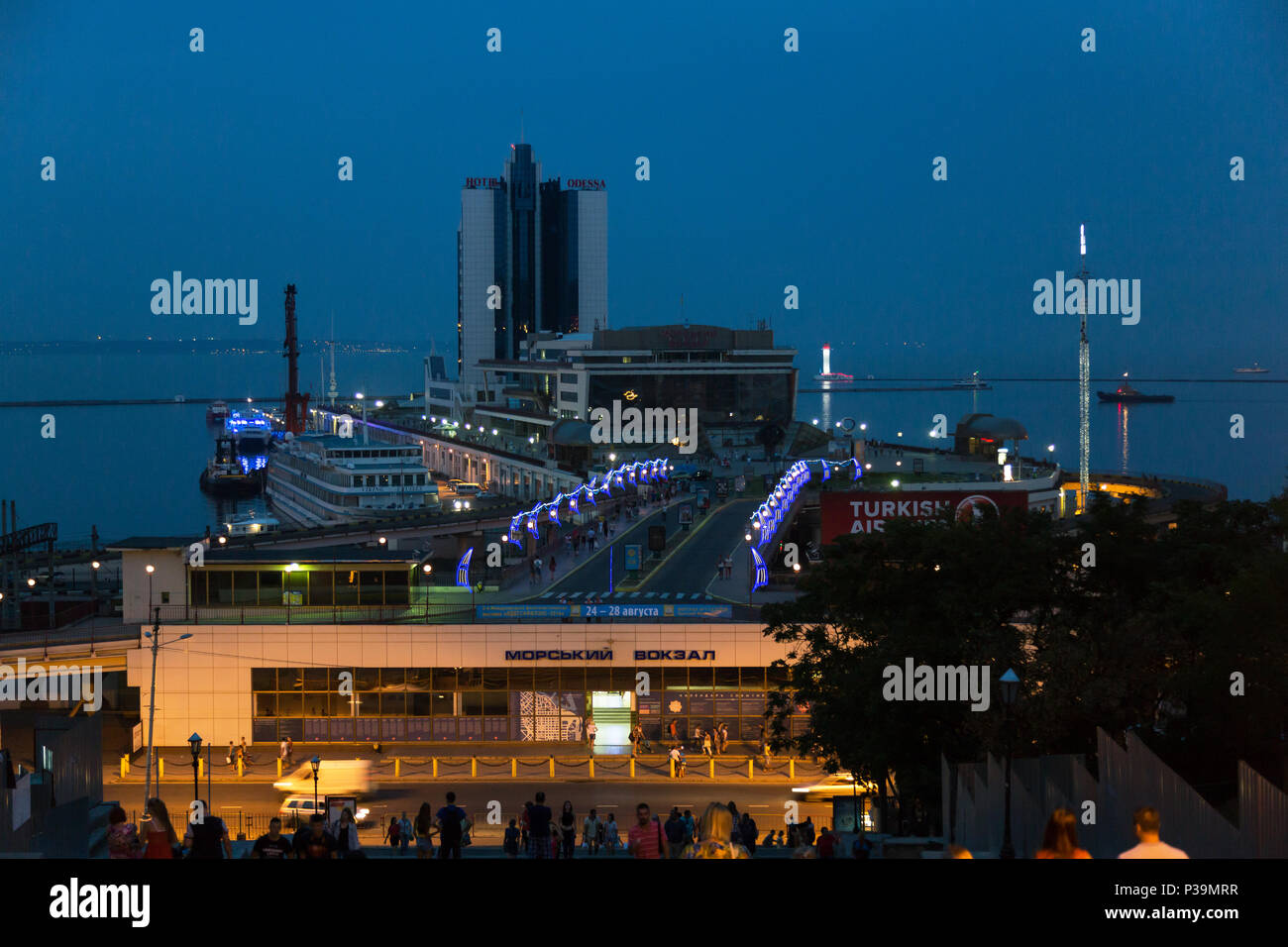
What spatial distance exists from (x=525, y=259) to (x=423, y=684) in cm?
11856

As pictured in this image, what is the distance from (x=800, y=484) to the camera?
52406mm

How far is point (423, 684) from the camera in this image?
25938 millimetres

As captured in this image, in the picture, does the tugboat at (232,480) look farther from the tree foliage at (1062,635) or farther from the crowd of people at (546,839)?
the crowd of people at (546,839)

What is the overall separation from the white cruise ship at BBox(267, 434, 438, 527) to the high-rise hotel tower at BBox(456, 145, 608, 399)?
2578 inches

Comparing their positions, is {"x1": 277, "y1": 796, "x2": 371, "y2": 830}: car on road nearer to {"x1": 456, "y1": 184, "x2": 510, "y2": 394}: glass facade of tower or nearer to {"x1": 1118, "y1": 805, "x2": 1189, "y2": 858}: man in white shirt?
{"x1": 1118, "y1": 805, "x2": 1189, "y2": 858}: man in white shirt

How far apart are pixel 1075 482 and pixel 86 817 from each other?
64.3 meters

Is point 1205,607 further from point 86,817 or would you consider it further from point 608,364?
point 608,364

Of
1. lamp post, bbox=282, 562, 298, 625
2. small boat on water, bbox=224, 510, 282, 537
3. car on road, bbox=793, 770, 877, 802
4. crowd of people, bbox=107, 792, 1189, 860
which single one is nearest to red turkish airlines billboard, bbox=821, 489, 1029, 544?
→ car on road, bbox=793, 770, 877, 802

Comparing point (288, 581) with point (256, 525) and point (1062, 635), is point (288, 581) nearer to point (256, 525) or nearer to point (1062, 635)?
point (1062, 635)

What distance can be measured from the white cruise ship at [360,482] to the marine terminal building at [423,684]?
34929mm

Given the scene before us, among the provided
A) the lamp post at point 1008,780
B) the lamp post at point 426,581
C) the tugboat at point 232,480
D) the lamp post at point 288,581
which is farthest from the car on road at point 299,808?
the tugboat at point 232,480

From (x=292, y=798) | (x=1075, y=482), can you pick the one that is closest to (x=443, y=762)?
(x=292, y=798)

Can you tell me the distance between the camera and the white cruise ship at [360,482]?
65.1 m
